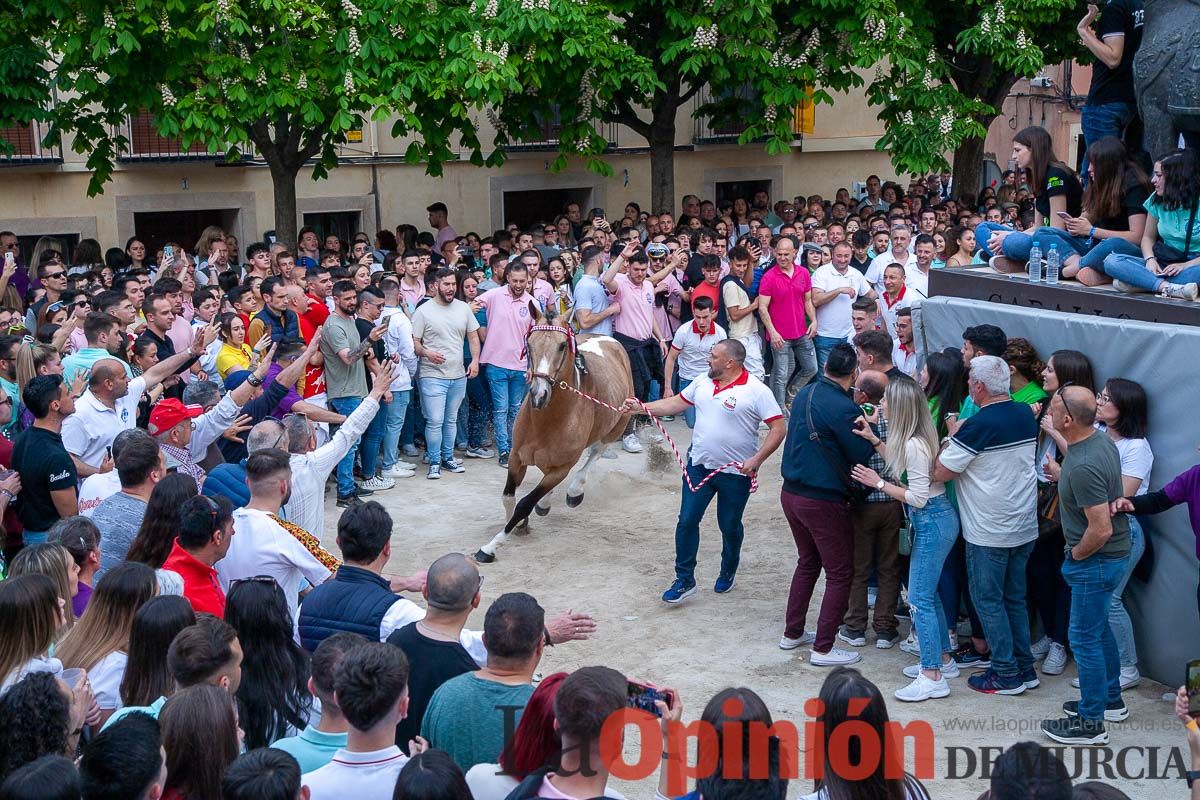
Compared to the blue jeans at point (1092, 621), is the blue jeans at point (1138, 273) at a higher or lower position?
higher

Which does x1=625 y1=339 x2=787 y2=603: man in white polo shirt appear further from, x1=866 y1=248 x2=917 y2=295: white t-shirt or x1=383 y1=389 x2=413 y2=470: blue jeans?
x1=866 y1=248 x2=917 y2=295: white t-shirt

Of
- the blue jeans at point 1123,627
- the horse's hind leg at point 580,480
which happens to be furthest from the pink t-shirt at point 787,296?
the blue jeans at point 1123,627

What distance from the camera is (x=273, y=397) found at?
8766 millimetres

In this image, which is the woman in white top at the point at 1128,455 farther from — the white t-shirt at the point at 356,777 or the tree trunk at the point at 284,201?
the tree trunk at the point at 284,201

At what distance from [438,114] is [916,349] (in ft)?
24.9

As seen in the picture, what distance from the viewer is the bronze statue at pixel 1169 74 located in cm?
801

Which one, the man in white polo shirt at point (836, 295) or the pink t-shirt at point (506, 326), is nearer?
the pink t-shirt at point (506, 326)

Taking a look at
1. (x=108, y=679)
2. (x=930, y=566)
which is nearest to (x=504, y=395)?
(x=930, y=566)

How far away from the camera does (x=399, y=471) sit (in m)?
11.6

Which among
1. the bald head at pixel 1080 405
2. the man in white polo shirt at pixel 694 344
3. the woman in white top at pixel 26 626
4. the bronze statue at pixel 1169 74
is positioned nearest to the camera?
the woman in white top at pixel 26 626

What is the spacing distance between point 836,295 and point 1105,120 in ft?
12.9

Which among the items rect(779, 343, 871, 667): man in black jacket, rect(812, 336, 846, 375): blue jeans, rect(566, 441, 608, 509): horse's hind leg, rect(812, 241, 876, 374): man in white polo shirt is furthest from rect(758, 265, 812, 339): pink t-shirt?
rect(779, 343, 871, 667): man in black jacket

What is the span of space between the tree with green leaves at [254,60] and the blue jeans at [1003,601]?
8.39 meters

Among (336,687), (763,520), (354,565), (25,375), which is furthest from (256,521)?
(763,520)
